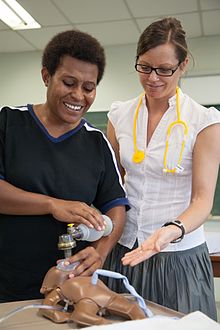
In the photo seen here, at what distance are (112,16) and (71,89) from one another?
2508mm

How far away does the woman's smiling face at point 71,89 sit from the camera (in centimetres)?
114

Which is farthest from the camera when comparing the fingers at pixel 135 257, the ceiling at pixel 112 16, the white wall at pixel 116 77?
the white wall at pixel 116 77

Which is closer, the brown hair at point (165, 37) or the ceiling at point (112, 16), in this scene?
the brown hair at point (165, 37)

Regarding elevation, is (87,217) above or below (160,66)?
below

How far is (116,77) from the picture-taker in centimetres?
422

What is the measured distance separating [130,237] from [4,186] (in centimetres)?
42

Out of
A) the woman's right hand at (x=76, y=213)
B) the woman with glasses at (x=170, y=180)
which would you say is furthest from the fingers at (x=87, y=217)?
the woman with glasses at (x=170, y=180)

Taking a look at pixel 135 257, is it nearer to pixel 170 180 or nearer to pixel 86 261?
pixel 86 261

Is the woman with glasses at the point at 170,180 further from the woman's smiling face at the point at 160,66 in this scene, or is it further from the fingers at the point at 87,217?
the fingers at the point at 87,217

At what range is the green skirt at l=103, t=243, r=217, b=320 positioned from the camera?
3.95 feet

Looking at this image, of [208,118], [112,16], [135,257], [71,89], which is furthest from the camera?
[112,16]

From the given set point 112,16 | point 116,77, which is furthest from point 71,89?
point 116,77

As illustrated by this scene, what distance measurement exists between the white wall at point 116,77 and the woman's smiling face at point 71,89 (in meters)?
2.67

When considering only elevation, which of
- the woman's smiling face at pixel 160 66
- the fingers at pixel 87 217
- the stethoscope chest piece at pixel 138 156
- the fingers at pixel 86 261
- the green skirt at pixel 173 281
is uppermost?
the woman's smiling face at pixel 160 66
